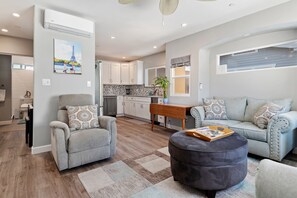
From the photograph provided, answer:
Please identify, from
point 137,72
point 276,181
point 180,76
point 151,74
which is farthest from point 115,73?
point 276,181

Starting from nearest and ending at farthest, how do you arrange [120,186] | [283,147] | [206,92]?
[120,186], [283,147], [206,92]

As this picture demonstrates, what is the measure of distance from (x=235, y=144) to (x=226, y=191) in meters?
0.50

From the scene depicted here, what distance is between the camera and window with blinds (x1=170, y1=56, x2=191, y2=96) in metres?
4.09

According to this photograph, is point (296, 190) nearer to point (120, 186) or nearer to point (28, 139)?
point (120, 186)

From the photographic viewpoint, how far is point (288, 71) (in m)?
2.78

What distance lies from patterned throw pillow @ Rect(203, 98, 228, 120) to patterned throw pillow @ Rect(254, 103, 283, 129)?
0.67 metres

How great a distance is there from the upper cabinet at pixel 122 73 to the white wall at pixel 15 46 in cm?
255

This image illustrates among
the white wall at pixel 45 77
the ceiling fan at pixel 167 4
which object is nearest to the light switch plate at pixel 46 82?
the white wall at pixel 45 77

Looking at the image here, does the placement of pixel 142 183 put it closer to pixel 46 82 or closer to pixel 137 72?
pixel 46 82

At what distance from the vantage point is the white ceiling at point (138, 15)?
8.37 feet

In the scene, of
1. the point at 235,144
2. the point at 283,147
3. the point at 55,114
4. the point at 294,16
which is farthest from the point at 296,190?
the point at 55,114

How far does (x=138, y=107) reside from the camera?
5.89 metres

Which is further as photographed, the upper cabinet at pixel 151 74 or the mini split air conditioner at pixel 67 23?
A: the upper cabinet at pixel 151 74

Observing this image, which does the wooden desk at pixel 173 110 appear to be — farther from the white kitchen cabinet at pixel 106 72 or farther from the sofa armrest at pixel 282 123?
the white kitchen cabinet at pixel 106 72
